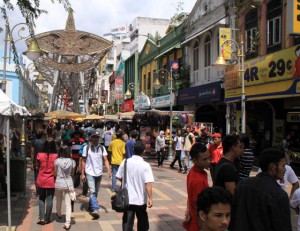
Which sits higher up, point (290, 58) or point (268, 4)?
point (268, 4)

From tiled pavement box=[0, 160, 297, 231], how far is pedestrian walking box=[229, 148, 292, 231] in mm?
3799

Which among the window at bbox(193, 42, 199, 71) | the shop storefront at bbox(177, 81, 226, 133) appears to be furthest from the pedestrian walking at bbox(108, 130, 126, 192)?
Result: the window at bbox(193, 42, 199, 71)

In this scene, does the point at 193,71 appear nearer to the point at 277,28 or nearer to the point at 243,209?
the point at 277,28

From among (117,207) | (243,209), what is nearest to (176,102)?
(117,207)

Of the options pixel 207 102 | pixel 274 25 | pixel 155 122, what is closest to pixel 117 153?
pixel 274 25

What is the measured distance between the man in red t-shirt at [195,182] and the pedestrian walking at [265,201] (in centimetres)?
70

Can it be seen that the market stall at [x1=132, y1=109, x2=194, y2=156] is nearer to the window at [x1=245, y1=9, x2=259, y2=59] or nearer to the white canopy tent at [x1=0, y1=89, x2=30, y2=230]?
the window at [x1=245, y1=9, x2=259, y2=59]

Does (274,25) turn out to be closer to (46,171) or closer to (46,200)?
(46,171)

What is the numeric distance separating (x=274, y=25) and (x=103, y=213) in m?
11.9

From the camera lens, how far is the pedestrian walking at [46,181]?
6.99 metres

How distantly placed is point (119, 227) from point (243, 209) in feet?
13.2

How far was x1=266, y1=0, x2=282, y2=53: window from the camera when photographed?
616 inches

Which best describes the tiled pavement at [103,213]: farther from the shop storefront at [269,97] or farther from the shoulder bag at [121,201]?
the shop storefront at [269,97]

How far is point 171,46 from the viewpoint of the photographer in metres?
28.5
